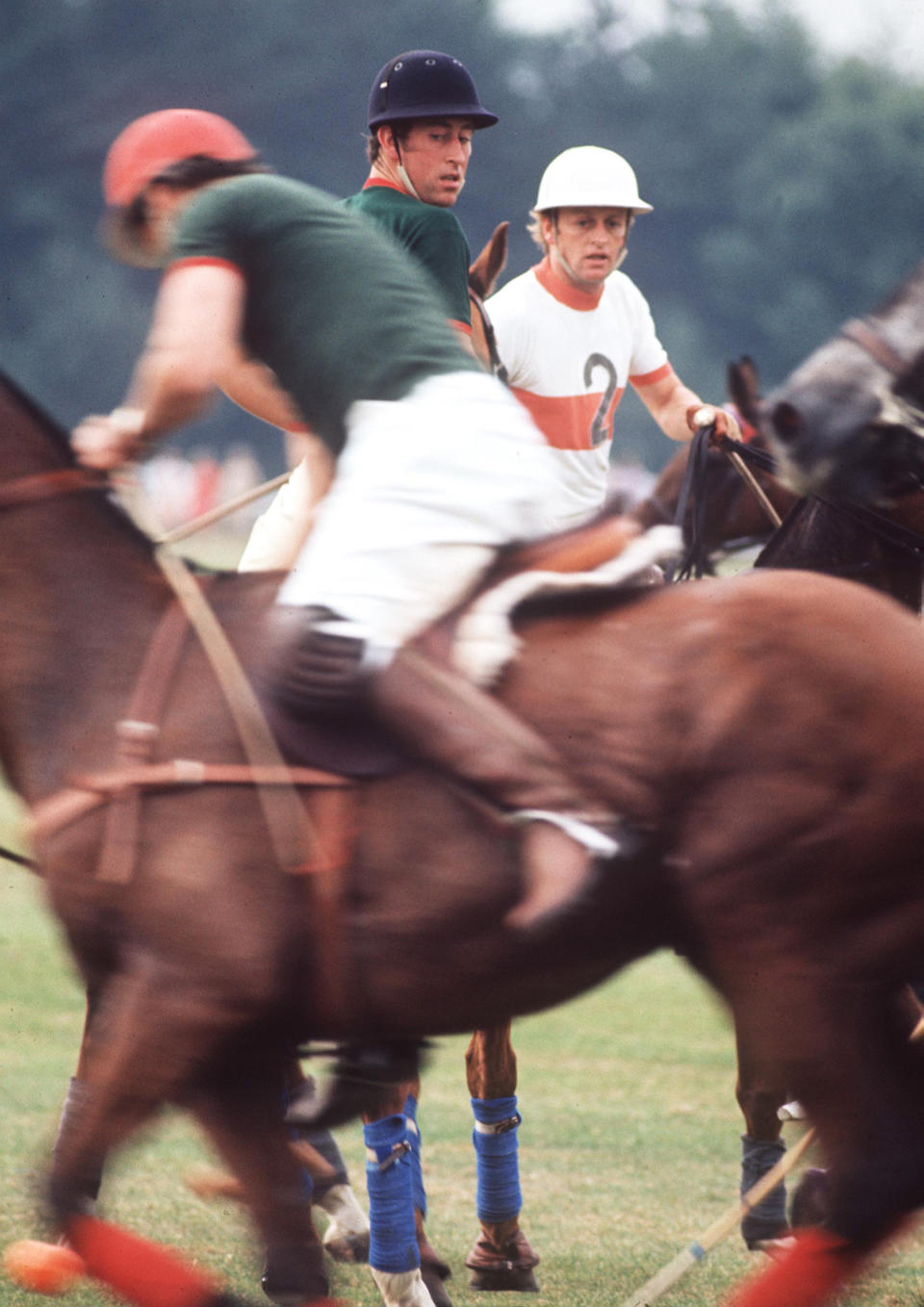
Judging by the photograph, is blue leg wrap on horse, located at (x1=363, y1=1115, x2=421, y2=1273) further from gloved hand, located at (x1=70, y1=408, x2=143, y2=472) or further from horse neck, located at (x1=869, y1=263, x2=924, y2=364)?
horse neck, located at (x1=869, y1=263, x2=924, y2=364)

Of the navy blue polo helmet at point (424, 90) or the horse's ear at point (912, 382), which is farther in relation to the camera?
the navy blue polo helmet at point (424, 90)

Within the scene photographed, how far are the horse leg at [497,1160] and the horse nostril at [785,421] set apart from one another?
2.53m

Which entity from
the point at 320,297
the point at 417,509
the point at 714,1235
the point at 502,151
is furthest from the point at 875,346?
the point at 502,151

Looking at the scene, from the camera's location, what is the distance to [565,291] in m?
6.04

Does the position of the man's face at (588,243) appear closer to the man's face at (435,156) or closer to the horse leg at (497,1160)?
the man's face at (435,156)

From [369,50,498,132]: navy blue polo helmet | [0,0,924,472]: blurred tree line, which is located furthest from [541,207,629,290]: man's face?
[0,0,924,472]: blurred tree line

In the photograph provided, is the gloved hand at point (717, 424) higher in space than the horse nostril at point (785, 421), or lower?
lower

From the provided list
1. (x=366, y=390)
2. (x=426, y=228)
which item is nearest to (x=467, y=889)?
(x=366, y=390)

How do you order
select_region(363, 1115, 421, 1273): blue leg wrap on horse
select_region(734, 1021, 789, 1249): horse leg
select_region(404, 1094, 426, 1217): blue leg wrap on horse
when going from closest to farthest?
select_region(363, 1115, 421, 1273): blue leg wrap on horse → select_region(404, 1094, 426, 1217): blue leg wrap on horse → select_region(734, 1021, 789, 1249): horse leg

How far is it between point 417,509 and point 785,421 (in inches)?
27.6

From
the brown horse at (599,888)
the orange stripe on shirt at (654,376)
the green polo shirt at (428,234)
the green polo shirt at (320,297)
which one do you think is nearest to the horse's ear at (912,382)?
the brown horse at (599,888)

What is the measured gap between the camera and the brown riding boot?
10.2 ft

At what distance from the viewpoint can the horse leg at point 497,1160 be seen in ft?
17.5

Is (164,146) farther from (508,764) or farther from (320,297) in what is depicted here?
(508,764)
